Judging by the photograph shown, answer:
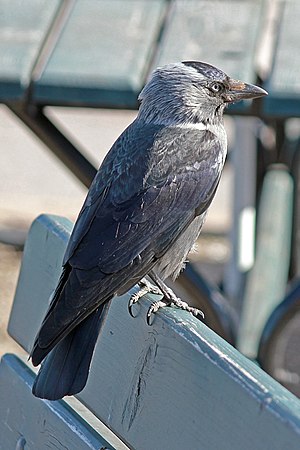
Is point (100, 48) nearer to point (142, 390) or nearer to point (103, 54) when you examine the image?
point (103, 54)

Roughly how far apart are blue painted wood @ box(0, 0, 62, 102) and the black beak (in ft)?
2.16

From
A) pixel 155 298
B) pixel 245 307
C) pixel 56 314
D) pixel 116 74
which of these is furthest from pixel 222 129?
pixel 245 307

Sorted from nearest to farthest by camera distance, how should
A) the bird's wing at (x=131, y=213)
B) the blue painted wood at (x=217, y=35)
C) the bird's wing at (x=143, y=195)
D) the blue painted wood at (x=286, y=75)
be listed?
1. the bird's wing at (x=131, y=213)
2. the bird's wing at (x=143, y=195)
3. the blue painted wood at (x=286, y=75)
4. the blue painted wood at (x=217, y=35)

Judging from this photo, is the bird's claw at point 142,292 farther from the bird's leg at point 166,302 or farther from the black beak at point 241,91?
the black beak at point 241,91

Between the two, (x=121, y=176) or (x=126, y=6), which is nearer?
(x=121, y=176)

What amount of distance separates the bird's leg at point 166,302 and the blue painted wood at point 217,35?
774 mm

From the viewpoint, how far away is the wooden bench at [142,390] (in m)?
1.72

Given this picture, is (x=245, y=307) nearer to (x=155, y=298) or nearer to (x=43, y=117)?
(x=43, y=117)

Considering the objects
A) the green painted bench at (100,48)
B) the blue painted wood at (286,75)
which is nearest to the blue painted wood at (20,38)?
the green painted bench at (100,48)

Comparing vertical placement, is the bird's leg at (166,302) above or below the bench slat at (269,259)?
above

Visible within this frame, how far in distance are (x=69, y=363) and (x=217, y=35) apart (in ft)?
6.49

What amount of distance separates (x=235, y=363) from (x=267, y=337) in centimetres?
205

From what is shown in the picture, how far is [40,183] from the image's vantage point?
7.17m

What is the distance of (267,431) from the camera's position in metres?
1.64
